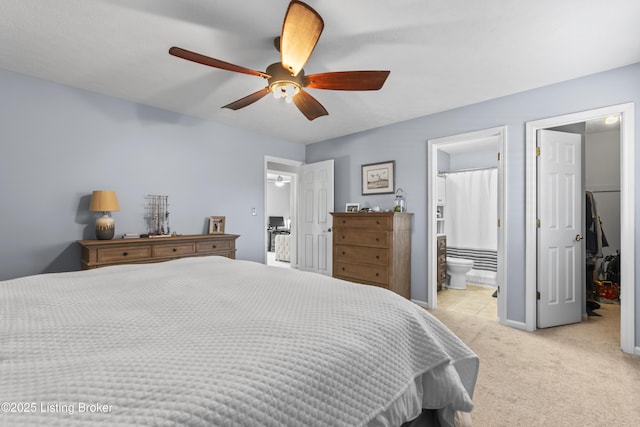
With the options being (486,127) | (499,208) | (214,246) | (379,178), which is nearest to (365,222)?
(379,178)

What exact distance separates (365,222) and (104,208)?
291cm

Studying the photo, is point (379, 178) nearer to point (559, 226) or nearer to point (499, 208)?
point (499, 208)

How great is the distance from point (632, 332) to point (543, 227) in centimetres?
107

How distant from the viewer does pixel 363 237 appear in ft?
12.6

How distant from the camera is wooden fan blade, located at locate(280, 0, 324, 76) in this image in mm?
1530

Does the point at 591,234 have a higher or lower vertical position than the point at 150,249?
higher

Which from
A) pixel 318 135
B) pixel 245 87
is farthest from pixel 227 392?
pixel 318 135

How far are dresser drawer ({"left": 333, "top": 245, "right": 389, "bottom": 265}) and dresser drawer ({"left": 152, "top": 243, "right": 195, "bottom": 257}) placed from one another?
1901 mm

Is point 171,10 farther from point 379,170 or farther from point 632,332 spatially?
point 632,332

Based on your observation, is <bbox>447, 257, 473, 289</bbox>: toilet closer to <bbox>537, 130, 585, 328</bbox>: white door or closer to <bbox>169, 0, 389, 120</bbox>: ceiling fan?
<bbox>537, 130, 585, 328</bbox>: white door

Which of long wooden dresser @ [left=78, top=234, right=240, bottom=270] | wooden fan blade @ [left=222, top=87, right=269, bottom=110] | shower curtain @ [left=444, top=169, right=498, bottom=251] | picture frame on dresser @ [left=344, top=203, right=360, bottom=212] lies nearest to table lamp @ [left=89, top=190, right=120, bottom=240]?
long wooden dresser @ [left=78, top=234, right=240, bottom=270]

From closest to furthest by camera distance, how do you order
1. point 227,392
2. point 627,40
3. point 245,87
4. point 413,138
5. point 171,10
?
1. point 227,392
2. point 171,10
3. point 627,40
4. point 245,87
5. point 413,138

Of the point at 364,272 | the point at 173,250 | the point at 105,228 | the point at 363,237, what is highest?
the point at 105,228

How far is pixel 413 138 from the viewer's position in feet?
12.9
